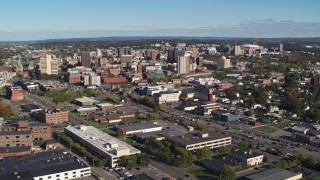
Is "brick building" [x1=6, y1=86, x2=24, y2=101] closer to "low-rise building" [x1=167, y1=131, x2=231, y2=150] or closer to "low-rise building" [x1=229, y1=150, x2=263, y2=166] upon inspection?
"low-rise building" [x1=167, y1=131, x2=231, y2=150]

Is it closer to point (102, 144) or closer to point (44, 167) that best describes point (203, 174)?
point (102, 144)

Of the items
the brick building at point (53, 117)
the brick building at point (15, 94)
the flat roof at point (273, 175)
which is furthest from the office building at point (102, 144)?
the brick building at point (15, 94)

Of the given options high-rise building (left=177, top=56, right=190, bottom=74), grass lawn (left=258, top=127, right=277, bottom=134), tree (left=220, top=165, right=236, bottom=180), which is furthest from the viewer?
high-rise building (left=177, top=56, right=190, bottom=74)

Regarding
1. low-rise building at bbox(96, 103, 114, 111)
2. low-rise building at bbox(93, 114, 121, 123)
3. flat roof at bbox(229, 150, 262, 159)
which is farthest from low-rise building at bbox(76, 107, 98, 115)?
flat roof at bbox(229, 150, 262, 159)

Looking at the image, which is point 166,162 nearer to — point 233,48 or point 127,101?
point 127,101

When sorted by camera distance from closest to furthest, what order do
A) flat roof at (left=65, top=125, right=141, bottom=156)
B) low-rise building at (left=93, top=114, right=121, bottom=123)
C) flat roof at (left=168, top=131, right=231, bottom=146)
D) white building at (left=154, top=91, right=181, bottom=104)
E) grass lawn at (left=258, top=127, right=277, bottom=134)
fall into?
flat roof at (left=65, top=125, right=141, bottom=156)
flat roof at (left=168, top=131, right=231, bottom=146)
grass lawn at (left=258, top=127, right=277, bottom=134)
low-rise building at (left=93, top=114, right=121, bottom=123)
white building at (left=154, top=91, right=181, bottom=104)

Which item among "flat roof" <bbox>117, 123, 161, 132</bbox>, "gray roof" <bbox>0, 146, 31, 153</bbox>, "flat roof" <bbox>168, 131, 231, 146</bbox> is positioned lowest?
"flat roof" <bbox>117, 123, 161, 132</bbox>

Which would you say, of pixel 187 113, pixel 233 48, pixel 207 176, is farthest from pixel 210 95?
pixel 233 48

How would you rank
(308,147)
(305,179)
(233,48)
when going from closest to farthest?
(305,179), (308,147), (233,48)
